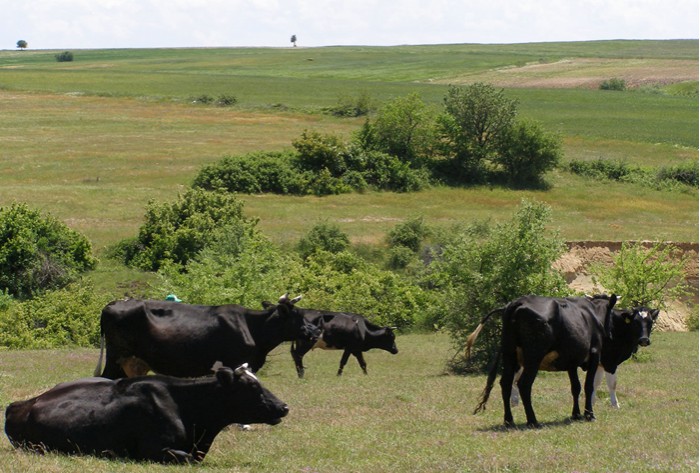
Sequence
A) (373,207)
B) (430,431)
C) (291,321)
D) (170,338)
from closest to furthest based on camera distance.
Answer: (430,431), (170,338), (291,321), (373,207)

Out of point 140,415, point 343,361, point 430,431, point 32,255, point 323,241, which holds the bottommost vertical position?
point 323,241

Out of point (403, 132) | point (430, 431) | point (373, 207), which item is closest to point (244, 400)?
point (430, 431)

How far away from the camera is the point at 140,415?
13906mm

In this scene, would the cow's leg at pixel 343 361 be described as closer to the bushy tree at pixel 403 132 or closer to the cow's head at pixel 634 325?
the cow's head at pixel 634 325

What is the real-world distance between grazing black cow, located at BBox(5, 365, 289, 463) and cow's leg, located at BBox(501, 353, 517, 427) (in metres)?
4.15

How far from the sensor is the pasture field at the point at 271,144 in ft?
221

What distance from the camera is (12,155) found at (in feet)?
278

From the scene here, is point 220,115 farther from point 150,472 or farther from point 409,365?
point 150,472

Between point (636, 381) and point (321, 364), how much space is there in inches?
404

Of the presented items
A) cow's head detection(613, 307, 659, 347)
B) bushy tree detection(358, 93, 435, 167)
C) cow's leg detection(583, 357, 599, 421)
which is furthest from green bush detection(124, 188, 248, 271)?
cow's leg detection(583, 357, 599, 421)

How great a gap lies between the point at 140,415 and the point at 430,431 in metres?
4.79

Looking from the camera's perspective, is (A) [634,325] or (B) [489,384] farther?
(A) [634,325]

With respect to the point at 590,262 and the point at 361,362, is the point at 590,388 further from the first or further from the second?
the point at 590,262

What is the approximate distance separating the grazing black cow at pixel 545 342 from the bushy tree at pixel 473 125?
66.6 m
